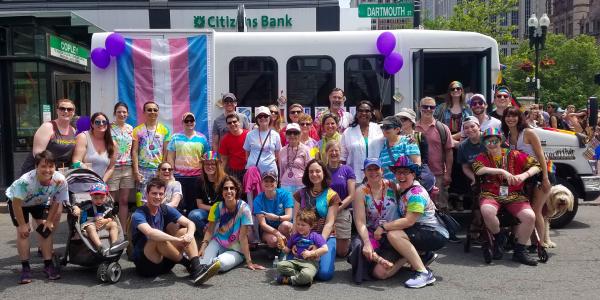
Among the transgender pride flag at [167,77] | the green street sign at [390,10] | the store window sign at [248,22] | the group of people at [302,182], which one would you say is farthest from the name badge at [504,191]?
the store window sign at [248,22]

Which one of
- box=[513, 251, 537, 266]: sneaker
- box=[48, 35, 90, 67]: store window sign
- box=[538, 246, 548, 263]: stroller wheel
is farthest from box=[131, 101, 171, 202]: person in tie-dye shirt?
box=[48, 35, 90, 67]: store window sign

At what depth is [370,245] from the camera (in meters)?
5.46

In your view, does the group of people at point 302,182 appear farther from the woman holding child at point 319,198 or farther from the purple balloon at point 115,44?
the purple balloon at point 115,44

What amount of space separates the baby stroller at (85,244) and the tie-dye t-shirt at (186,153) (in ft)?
3.41

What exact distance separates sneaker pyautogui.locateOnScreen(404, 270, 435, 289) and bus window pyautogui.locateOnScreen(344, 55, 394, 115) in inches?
123

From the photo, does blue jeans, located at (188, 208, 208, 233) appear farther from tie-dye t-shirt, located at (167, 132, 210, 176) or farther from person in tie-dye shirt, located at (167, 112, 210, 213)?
tie-dye t-shirt, located at (167, 132, 210, 176)

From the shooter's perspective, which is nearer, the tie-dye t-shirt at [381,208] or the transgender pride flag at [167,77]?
the tie-dye t-shirt at [381,208]

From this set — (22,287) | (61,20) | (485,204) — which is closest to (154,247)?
(22,287)

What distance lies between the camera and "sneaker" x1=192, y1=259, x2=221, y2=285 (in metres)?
5.35

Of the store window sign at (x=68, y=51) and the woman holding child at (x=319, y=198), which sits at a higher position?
the store window sign at (x=68, y=51)

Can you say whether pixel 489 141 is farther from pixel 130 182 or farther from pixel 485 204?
pixel 130 182

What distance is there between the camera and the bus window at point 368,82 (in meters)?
7.93

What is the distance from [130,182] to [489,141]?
14.1ft

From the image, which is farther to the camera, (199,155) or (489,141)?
(199,155)
